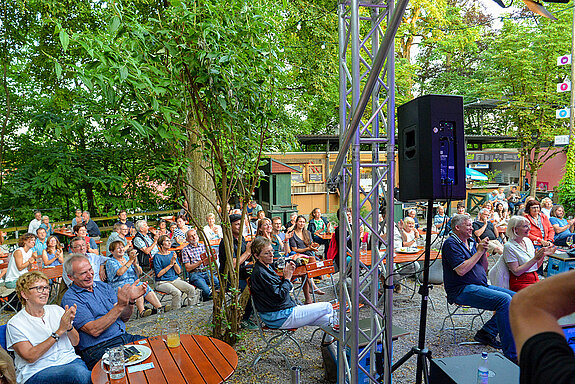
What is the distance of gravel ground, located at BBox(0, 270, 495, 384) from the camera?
14.0ft

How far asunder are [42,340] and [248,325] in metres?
2.64

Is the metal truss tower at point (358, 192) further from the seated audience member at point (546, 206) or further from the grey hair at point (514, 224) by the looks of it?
the seated audience member at point (546, 206)

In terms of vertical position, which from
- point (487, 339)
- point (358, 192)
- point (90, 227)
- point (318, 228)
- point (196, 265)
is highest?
point (358, 192)

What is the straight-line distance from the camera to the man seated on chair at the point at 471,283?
4.51m

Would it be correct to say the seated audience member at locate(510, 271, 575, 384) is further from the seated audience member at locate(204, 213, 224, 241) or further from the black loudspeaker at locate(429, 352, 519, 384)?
the seated audience member at locate(204, 213, 224, 241)

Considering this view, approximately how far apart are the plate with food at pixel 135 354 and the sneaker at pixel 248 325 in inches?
86.3

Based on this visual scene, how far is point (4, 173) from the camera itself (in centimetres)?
1157

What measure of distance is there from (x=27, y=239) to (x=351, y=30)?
20.5ft

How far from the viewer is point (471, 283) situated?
4762 mm

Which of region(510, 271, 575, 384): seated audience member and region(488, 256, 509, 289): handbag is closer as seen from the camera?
region(510, 271, 575, 384): seated audience member

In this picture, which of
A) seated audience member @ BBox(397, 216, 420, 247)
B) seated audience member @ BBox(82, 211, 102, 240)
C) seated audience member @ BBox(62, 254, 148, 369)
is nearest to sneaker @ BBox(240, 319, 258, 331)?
seated audience member @ BBox(62, 254, 148, 369)

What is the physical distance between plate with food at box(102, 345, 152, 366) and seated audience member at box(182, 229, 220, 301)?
323 centimetres

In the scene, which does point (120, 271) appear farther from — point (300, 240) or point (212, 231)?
point (212, 231)

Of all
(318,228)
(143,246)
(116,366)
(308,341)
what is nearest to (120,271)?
(143,246)
